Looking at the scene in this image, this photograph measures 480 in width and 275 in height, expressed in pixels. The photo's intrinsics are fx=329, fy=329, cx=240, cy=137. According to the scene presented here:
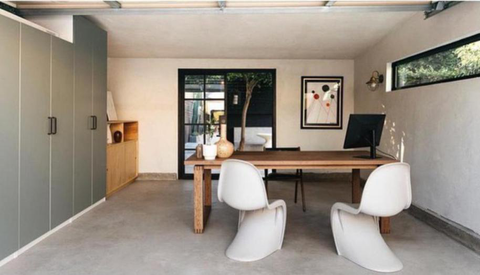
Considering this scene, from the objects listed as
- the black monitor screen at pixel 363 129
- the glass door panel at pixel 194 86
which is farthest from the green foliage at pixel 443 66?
the glass door panel at pixel 194 86

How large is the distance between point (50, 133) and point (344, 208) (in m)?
2.78

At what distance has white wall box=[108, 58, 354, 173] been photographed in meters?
6.17

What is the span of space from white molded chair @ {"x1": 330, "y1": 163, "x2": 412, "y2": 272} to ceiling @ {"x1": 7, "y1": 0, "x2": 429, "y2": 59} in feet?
5.81

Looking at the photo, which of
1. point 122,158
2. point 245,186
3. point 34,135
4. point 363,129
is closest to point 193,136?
point 122,158

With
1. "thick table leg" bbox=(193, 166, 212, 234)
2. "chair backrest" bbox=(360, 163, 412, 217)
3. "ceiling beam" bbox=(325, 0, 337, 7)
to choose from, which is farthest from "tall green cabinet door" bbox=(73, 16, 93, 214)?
"chair backrest" bbox=(360, 163, 412, 217)

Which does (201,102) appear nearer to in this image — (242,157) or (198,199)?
(242,157)

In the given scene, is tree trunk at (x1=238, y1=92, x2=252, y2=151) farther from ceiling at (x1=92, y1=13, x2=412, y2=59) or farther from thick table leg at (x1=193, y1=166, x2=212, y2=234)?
thick table leg at (x1=193, y1=166, x2=212, y2=234)

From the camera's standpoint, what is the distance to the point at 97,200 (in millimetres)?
4266

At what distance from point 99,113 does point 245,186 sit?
2545 millimetres

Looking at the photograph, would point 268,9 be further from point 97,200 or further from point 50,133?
point 97,200

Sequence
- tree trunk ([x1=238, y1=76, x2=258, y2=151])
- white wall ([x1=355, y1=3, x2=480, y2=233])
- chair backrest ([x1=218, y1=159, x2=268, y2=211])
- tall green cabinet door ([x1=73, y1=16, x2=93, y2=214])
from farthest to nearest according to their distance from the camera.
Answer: tree trunk ([x1=238, y1=76, x2=258, y2=151]) → tall green cabinet door ([x1=73, y1=16, x2=93, y2=214]) → white wall ([x1=355, y1=3, x2=480, y2=233]) → chair backrest ([x1=218, y1=159, x2=268, y2=211])

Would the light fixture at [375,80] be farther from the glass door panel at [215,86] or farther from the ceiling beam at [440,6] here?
the glass door panel at [215,86]

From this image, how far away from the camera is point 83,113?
381cm

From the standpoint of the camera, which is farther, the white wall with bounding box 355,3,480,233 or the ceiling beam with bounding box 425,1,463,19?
the ceiling beam with bounding box 425,1,463,19
